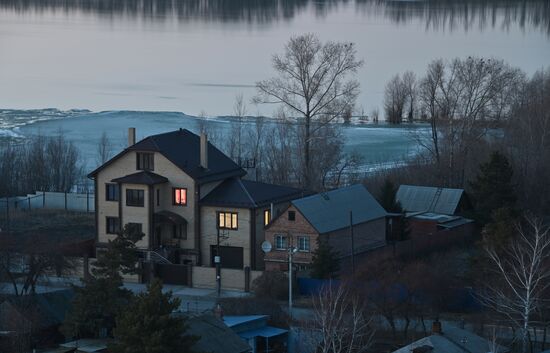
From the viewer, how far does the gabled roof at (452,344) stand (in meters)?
16.1

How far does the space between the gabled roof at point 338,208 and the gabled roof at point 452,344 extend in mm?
7082

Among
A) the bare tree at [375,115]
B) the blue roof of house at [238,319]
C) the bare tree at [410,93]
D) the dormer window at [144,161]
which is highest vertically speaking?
the bare tree at [410,93]

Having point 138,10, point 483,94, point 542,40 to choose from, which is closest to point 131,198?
point 483,94

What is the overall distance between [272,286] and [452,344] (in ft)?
19.8

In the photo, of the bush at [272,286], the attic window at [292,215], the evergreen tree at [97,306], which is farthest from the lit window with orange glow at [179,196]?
the evergreen tree at [97,306]

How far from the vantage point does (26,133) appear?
41.6 m

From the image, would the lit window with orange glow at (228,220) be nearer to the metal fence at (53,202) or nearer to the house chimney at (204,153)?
the house chimney at (204,153)

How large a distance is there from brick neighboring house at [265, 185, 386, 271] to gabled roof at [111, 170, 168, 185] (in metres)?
2.59

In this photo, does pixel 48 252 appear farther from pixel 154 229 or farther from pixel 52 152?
pixel 52 152

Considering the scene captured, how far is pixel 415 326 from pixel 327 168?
14361 mm

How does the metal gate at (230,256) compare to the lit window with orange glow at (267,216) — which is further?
the lit window with orange glow at (267,216)

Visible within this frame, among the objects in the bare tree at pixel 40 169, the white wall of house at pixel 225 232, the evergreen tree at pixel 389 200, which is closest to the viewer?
the white wall of house at pixel 225 232

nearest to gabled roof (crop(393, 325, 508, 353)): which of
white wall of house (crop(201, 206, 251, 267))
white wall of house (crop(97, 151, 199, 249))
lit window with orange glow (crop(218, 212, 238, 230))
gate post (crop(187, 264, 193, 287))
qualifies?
gate post (crop(187, 264, 193, 287))

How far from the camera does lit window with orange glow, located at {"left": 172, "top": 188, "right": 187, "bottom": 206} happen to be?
25.2 meters
